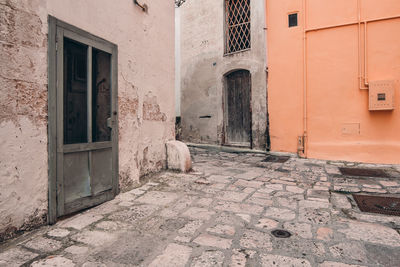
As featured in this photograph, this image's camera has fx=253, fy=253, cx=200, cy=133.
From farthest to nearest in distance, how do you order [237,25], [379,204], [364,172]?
[237,25]
[364,172]
[379,204]

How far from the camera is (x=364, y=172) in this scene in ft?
16.5

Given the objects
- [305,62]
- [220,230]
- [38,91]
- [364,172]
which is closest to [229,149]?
[305,62]

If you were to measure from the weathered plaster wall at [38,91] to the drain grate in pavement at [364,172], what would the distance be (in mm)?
3950

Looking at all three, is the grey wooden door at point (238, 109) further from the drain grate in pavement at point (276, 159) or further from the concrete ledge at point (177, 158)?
the concrete ledge at point (177, 158)

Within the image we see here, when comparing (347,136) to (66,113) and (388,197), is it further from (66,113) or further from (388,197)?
(66,113)

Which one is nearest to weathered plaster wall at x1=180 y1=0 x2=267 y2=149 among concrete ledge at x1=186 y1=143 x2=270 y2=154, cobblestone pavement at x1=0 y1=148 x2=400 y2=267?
concrete ledge at x1=186 y1=143 x2=270 y2=154

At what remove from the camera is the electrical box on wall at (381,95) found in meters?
5.52

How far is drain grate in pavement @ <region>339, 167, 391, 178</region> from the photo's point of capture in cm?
477

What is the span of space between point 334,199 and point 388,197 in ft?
2.58

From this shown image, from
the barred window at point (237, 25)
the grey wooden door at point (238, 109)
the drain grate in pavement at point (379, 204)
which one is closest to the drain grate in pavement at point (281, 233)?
the drain grate in pavement at point (379, 204)

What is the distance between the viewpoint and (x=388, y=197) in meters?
3.47

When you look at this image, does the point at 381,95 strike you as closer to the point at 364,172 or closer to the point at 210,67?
the point at 364,172

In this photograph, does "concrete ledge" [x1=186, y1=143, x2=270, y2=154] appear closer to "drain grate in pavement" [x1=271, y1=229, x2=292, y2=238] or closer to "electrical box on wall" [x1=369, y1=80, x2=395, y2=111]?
"electrical box on wall" [x1=369, y1=80, x2=395, y2=111]

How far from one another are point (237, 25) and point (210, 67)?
1.52 m
